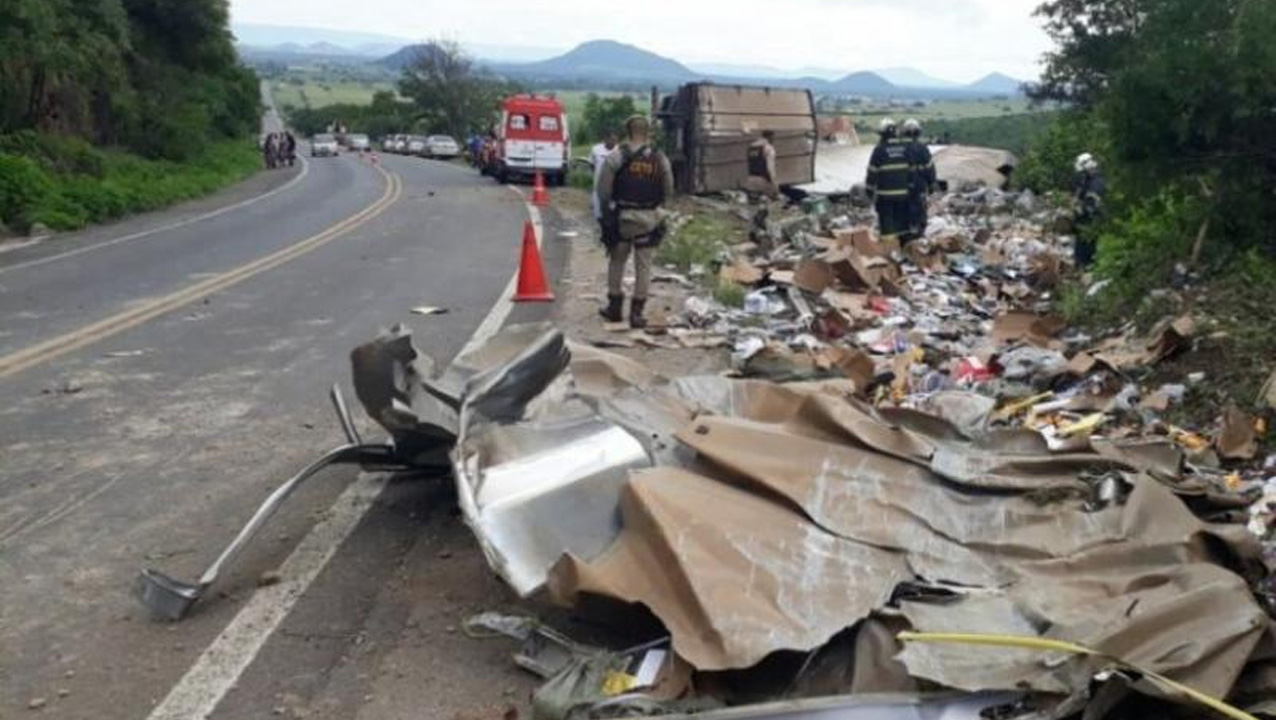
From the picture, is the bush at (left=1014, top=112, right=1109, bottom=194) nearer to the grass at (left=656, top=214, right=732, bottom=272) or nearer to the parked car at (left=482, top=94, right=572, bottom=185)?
the grass at (left=656, top=214, right=732, bottom=272)

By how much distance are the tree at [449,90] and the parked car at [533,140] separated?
63692 millimetres

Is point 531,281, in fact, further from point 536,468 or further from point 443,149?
point 443,149

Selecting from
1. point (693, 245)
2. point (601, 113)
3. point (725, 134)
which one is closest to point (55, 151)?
point (725, 134)

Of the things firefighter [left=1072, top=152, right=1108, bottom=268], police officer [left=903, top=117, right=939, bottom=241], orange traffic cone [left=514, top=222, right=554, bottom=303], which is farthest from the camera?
police officer [left=903, top=117, right=939, bottom=241]

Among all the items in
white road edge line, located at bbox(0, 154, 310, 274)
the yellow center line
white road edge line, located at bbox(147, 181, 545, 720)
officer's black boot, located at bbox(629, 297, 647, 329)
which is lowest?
white road edge line, located at bbox(0, 154, 310, 274)

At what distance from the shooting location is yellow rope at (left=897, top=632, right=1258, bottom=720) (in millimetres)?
3162

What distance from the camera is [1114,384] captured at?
7746mm

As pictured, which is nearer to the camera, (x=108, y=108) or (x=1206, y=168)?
(x=1206, y=168)

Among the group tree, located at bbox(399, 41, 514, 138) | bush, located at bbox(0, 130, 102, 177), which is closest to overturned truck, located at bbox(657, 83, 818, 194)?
bush, located at bbox(0, 130, 102, 177)

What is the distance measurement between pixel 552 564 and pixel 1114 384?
4717 mm

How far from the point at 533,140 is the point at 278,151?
18.7 meters

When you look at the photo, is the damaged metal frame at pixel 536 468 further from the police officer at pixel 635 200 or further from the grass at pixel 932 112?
the grass at pixel 932 112

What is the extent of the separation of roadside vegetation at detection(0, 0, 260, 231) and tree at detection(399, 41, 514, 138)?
2031 inches

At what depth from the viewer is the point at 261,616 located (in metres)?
4.67
